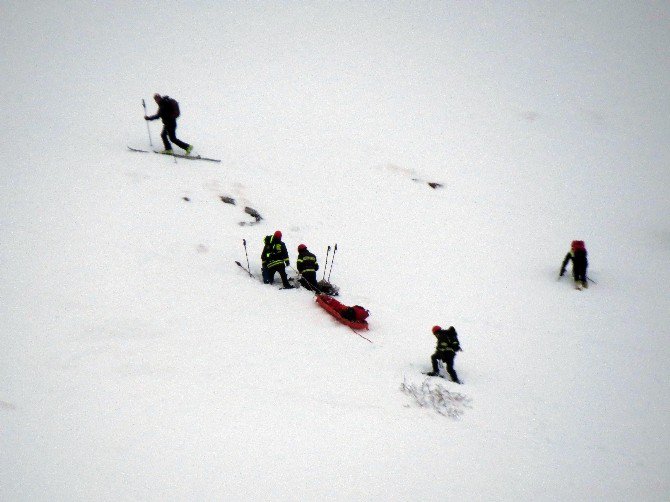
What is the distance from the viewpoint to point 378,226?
43.3 feet

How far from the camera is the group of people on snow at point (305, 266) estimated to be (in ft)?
23.1

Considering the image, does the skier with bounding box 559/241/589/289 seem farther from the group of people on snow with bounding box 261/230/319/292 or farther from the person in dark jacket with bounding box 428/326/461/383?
the group of people on snow with bounding box 261/230/319/292

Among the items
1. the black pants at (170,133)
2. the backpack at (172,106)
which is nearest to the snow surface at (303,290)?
the black pants at (170,133)

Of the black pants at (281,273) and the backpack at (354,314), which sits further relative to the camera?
the black pants at (281,273)

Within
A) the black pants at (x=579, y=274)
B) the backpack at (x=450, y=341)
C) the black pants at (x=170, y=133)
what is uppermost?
the black pants at (x=170, y=133)

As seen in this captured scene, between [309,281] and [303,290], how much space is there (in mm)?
301

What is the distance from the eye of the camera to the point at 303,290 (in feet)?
30.4

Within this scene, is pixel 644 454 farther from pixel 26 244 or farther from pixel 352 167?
pixel 352 167

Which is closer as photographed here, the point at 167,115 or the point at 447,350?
the point at 447,350

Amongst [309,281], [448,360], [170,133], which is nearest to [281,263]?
[309,281]

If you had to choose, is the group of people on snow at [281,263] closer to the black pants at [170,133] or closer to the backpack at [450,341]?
the backpack at [450,341]

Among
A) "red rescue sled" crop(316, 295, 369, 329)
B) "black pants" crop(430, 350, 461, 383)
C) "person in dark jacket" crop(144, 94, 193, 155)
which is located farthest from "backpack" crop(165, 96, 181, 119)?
"black pants" crop(430, 350, 461, 383)

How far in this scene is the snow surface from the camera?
15.5 ft

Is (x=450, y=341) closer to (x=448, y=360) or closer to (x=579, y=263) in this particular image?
(x=448, y=360)
